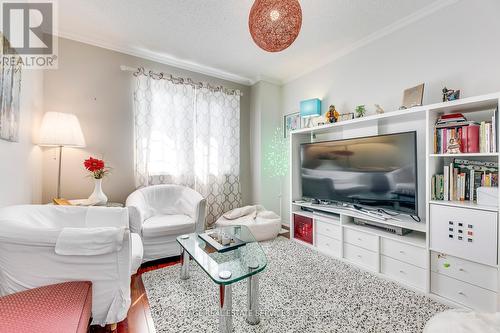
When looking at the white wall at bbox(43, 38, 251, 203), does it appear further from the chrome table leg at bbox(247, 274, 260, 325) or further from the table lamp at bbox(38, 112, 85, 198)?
the chrome table leg at bbox(247, 274, 260, 325)

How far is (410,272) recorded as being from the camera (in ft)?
6.42

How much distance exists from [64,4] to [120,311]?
277 cm

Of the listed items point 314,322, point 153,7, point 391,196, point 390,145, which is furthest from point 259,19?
point 314,322

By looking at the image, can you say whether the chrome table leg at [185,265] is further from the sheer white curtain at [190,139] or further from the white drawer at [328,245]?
the white drawer at [328,245]

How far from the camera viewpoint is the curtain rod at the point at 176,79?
2.95m

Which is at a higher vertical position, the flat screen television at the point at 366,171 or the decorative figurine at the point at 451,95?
the decorative figurine at the point at 451,95

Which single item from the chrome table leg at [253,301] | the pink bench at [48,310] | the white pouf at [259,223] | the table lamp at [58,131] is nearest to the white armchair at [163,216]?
the white pouf at [259,223]

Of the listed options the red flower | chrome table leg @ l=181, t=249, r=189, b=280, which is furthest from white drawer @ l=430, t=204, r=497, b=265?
the red flower

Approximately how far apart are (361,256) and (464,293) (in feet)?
2.60

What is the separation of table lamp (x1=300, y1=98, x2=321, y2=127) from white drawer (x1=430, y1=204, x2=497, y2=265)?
1.84 m

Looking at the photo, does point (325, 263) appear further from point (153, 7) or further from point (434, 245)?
point (153, 7)

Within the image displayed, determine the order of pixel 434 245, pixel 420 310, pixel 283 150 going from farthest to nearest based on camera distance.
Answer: pixel 283 150 → pixel 434 245 → pixel 420 310

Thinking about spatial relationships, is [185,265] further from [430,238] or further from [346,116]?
[346,116]

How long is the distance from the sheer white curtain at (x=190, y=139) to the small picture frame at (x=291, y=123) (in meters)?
0.83
